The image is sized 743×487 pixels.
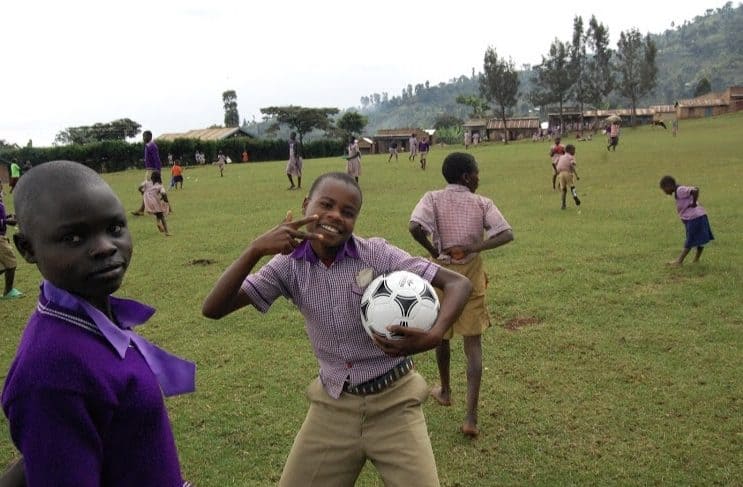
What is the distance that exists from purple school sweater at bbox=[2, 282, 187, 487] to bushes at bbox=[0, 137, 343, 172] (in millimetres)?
44003

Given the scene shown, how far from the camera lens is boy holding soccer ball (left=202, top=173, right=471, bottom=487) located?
2455mm

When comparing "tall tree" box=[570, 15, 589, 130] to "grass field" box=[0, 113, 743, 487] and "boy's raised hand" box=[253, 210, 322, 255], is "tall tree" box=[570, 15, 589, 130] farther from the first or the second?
"boy's raised hand" box=[253, 210, 322, 255]

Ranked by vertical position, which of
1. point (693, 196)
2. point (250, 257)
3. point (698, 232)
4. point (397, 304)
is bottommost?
point (698, 232)

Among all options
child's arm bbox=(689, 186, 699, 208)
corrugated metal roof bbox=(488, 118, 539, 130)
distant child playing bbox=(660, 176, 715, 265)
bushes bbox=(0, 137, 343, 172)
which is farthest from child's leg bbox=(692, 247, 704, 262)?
corrugated metal roof bbox=(488, 118, 539, 130)

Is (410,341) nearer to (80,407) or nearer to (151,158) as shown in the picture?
(80,407)

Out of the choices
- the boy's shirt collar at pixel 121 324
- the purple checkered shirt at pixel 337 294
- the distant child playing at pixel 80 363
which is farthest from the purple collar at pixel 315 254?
the distant child playing at pixel 80 363

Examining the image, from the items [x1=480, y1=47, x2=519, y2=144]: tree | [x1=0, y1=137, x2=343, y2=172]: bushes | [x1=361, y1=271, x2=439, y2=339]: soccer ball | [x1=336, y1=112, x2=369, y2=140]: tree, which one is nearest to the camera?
[x1=361, y1=271, x2=439, y2=339]: soccer ball

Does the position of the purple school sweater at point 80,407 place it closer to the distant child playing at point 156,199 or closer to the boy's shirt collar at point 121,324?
the boy's shirt collar at point 121,324

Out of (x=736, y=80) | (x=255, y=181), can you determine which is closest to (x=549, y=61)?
(x=255, y=181)

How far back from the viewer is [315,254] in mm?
2570

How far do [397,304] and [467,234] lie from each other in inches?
77.7

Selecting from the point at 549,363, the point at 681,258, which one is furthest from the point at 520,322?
the point at 681,258

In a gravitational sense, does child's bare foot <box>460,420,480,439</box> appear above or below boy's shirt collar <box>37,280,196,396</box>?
below

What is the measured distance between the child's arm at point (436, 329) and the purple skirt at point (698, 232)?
6.74m
